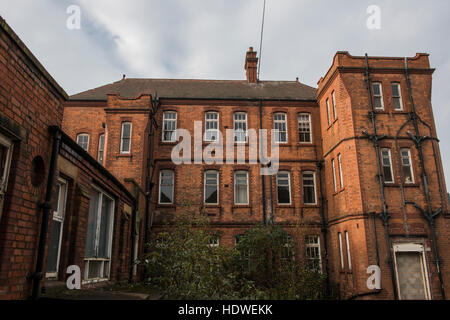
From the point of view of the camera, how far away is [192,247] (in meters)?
7.65

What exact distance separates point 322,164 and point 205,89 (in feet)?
28.2

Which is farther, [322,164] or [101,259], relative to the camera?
[322,164]

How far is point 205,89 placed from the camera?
22625 mm

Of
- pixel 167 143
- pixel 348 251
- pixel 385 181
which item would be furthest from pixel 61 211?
pixel 385 181

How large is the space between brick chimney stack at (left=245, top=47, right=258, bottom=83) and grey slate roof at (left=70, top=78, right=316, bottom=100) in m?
0.43

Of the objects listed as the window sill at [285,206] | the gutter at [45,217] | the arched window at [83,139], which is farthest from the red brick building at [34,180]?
the arched window at [83,139]

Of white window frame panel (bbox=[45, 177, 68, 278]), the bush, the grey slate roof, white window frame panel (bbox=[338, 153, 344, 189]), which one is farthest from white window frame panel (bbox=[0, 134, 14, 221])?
the grey slate roof

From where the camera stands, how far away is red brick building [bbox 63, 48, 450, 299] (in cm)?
1518

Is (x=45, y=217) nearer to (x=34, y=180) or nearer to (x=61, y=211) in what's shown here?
(x=34, y=180)

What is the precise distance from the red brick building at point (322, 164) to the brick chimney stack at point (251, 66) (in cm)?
50

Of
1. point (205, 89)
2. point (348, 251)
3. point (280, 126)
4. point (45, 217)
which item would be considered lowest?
point (348, 251)

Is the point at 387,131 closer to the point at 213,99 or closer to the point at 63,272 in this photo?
the point at 213,99

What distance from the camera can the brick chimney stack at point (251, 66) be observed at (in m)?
24.0

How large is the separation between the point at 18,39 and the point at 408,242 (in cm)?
1557
